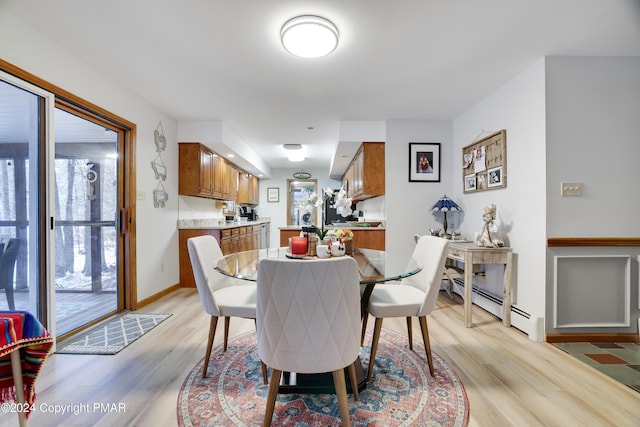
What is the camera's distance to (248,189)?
675cm

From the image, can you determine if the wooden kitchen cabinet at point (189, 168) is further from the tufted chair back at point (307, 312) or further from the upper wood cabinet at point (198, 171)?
the tufted chair back at point (307, 312)

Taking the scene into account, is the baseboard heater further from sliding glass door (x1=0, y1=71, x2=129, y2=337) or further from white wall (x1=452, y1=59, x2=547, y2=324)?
sliding glass door (x1=0, y1=71, x2=129, y2=337)

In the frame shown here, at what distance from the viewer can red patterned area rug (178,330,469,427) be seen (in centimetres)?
146

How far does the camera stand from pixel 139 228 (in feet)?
10.5

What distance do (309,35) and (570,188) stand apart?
239cm

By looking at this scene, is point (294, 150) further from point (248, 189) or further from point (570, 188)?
point (570, 188)

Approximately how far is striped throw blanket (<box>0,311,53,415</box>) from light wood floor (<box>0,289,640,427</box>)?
1.46 ft

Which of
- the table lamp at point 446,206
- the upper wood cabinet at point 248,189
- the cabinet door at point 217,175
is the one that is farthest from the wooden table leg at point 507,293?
the upper wood cabinet at point 248,189

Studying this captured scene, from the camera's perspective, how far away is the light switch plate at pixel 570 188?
91.4 inches

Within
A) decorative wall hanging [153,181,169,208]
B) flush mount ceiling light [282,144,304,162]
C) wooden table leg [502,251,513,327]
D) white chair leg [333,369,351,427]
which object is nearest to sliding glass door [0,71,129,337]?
decorative wall hanging [153,181,169,208]

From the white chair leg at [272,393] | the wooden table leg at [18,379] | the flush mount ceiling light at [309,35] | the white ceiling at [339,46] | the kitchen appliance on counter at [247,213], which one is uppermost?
the white ceiling at [339,46]

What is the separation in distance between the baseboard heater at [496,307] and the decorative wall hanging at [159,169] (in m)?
4.00

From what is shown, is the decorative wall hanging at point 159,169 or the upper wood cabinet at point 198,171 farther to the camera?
the upper wood cabinet at point 198,171

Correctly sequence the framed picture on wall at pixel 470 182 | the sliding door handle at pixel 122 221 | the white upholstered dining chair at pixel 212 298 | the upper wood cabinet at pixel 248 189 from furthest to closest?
1. the upper wood cabinet at pixel 248 189
2. the framed picture on wall at pixel 470 182
3. the sliding door handle at pixel 122 221
4. the white upholstered dining chair at pixel 212 298
